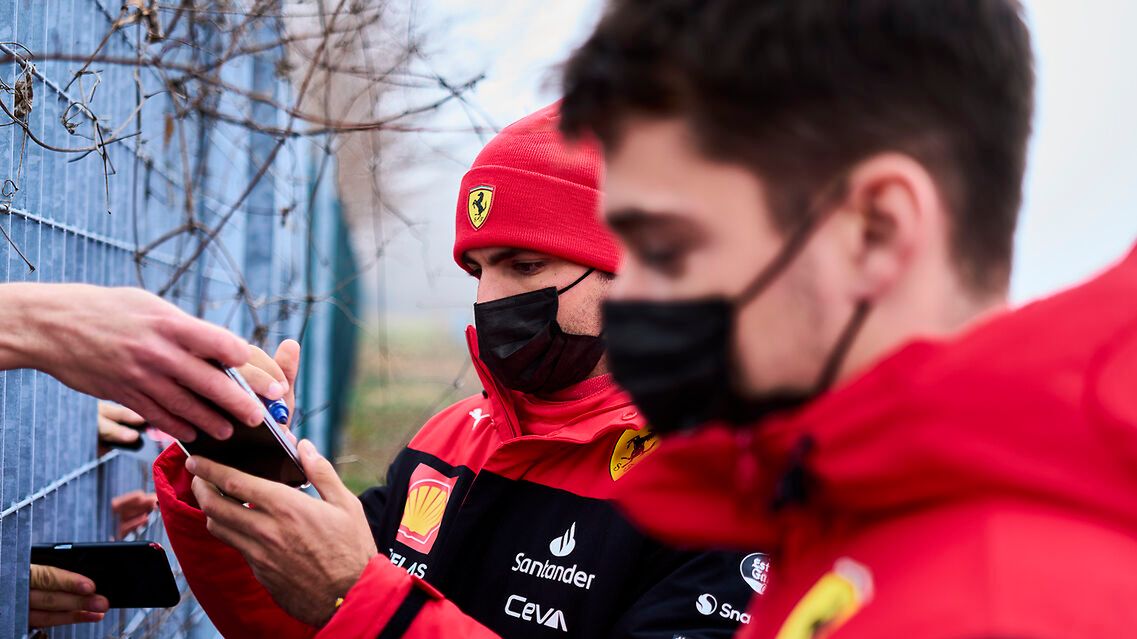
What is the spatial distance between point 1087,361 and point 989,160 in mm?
312

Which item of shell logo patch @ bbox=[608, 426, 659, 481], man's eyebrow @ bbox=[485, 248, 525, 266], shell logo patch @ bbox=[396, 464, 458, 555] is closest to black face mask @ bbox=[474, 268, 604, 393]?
man's eyebrow @ bbox=[485, 248, 525, 266]

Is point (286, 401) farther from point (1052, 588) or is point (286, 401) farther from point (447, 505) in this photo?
point (1052, 588)

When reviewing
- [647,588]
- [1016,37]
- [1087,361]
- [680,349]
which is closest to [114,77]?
[647,588]

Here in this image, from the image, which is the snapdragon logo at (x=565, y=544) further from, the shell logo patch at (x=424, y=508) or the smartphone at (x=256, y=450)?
the smartphone at (x=256, y=450)

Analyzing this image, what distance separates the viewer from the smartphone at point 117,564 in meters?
2.42

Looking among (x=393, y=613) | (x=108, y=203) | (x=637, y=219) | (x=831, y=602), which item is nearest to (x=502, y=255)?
(x=393, y=613)

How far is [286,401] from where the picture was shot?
7.58 ft

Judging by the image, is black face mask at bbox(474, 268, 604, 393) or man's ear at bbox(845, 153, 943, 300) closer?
man's ear at bbox(845, 153, 943, 300)

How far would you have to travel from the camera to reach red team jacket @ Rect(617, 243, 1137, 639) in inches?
31.9

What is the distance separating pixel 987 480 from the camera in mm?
875

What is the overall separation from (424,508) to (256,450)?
0.74 metres

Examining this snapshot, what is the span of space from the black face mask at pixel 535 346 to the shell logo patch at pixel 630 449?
0.24 m

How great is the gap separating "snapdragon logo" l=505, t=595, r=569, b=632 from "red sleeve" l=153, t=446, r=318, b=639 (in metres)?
0.52

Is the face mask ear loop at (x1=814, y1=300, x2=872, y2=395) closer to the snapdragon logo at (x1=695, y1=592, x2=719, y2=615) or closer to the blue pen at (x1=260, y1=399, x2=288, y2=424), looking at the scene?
the snapdragon logo at (x1=695, y1=592, x2=719, y2=615)
